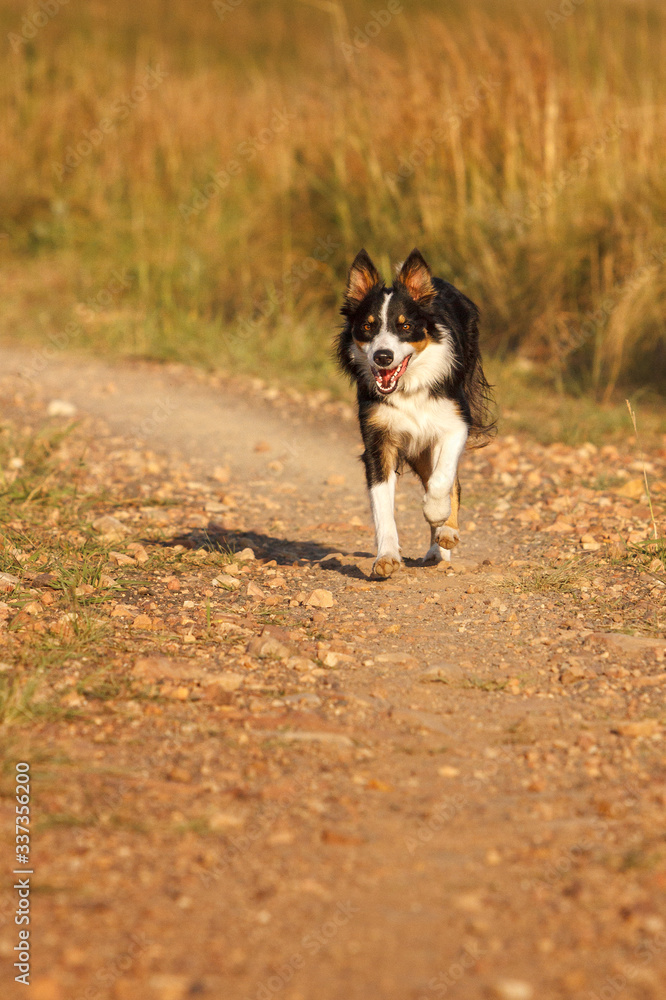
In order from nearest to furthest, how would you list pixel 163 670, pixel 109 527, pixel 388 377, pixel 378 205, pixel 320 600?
pixel 163 670 → pixel 320 600 → pixel 388 377 → pixel 109 527 → pixel 378 205

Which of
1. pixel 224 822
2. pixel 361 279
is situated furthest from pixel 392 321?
pixel 224 822

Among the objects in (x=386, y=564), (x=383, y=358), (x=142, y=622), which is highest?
(x=383, y=358)

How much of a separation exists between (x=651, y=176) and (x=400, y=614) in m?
5.01

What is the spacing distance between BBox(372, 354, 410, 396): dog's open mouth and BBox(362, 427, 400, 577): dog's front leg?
9.3 inches

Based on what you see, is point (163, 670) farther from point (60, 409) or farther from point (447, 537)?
point (60, 409)

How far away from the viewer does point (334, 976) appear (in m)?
1.96

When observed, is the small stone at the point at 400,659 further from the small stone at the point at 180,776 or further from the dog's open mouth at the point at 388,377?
the dog's open mouth at the point at 388,377

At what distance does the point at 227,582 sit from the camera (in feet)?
13.9

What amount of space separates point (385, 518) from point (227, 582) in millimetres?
702

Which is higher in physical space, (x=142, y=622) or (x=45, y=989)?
(x=45, y=989)

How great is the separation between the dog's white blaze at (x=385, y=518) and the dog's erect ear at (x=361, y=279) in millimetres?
776

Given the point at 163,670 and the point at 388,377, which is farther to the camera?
the point at 388,377

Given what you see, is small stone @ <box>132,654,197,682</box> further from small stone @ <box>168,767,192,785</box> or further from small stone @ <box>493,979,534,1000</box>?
small stone @ <box>493,979,534,1000</box>

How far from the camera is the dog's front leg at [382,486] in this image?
4.32 meters
